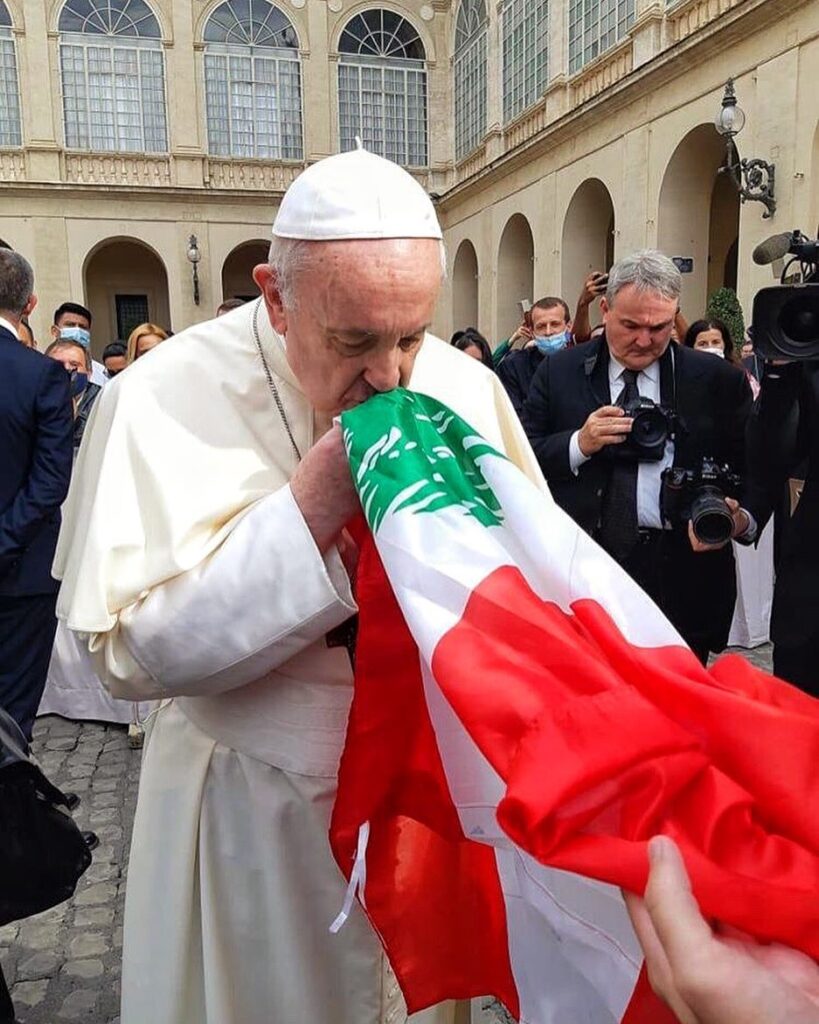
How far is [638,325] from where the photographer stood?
3.24 m

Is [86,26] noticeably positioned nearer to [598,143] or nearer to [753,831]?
[598,143]

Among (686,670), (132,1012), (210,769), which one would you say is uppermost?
(686,670)

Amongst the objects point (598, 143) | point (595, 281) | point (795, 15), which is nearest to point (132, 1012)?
point (595, 281)

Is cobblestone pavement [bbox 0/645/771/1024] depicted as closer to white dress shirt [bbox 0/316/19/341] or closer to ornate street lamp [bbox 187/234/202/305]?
white dress shirt [bbox 0/316/19/341]

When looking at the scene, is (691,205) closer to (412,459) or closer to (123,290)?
(412,459)

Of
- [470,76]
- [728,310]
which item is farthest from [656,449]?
[470,76]

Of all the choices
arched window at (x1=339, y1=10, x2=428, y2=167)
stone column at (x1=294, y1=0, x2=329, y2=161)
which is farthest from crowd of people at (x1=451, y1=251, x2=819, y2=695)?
arched window at (x1=339, y1=10, x2=428, y2=167)

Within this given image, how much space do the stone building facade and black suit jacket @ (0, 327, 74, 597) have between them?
14.9 meters

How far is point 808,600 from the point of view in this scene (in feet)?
8.96

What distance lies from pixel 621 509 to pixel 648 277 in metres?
0.84

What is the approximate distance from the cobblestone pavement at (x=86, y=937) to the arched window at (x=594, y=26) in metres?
14.9

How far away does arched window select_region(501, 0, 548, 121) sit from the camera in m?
17.9

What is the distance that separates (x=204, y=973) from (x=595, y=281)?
3.67m

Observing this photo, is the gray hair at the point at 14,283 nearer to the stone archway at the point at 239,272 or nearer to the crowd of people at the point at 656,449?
the crowd of people at the point at 656,449
